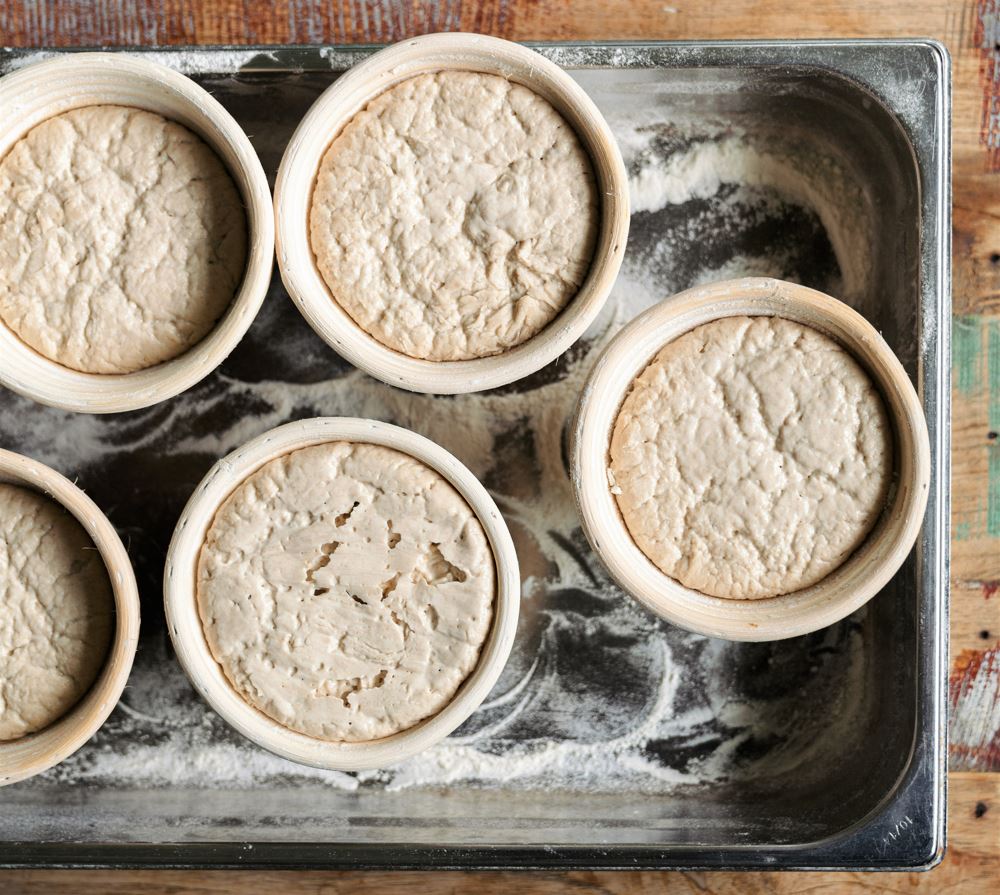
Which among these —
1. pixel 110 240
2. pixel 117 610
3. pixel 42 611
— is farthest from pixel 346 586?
pixel 110 240

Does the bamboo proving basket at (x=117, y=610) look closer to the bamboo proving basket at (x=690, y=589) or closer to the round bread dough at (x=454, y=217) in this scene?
the round bread dough at (x=454, y=217)

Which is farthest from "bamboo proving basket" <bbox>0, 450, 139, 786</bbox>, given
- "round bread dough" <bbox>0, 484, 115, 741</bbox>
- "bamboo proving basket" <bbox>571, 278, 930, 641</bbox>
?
"bamboo proving basket" <bbox>571, 278, 930, 641</bbox>

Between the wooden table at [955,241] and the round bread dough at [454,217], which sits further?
the wooden table at [955,241]

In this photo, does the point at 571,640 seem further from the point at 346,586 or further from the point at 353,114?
the point at 353,114

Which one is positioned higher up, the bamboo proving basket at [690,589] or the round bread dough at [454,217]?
the round bread dough at [454,217]

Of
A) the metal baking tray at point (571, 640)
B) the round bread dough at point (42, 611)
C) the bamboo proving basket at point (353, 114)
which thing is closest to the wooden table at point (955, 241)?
the metal baking tray at point (571, 640)

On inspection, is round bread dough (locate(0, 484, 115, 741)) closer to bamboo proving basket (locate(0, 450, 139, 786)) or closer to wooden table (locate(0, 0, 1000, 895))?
bamboo proving basket (locate(0, 450, 139, 786))
